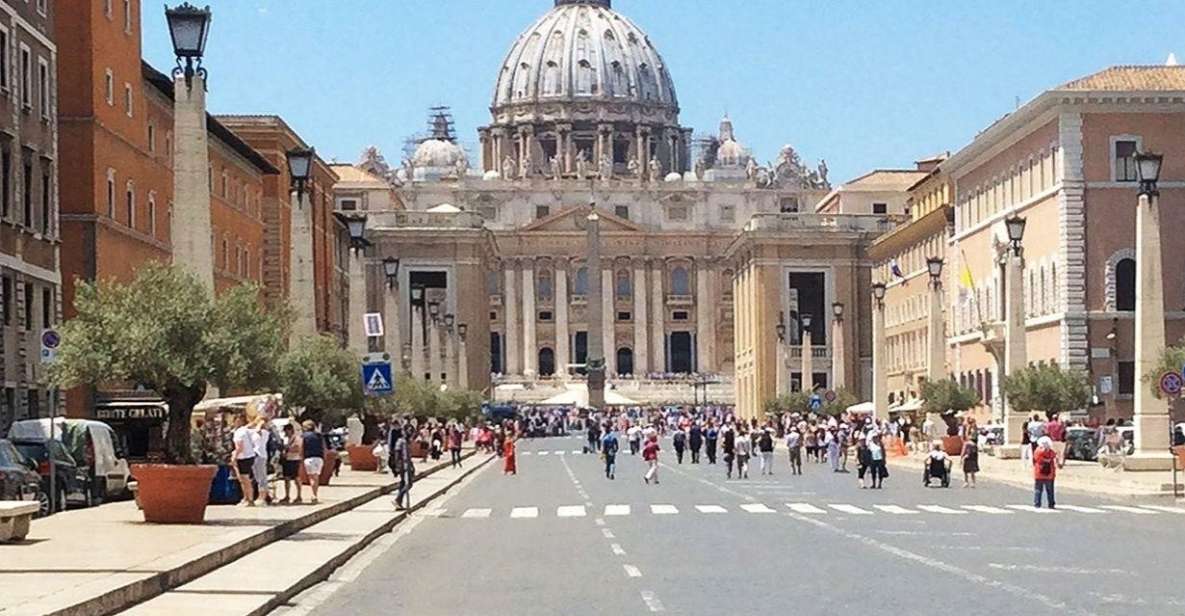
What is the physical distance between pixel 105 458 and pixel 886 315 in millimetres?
90189

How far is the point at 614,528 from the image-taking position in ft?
107

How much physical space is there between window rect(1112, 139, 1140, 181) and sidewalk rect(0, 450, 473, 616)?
47800mm

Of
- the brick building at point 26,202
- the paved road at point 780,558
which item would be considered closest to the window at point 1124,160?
the paved road at point 780,558

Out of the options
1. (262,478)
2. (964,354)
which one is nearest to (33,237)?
(262,478)

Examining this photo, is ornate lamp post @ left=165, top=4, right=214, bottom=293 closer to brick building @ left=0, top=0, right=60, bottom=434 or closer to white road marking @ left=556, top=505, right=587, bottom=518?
white road marking @ left=556, top=505, right=587, bottom=518

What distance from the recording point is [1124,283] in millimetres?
77000

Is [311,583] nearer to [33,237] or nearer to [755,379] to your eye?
[33,237]

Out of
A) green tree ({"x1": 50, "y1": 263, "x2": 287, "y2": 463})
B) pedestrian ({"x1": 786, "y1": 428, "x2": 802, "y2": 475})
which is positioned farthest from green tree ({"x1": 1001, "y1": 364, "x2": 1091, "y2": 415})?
green tree ({"x1": 50, "y1": 263, "x2": 287, "y2": 463})

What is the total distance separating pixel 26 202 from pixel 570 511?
14.0 m

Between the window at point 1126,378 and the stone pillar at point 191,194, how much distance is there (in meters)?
49.3

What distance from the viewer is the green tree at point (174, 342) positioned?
31016 millimetres

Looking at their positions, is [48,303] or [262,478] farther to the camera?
[48,303]

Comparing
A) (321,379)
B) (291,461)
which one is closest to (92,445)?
(291,461)

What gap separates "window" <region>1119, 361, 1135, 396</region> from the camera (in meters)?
76.4
